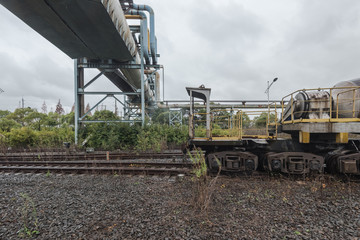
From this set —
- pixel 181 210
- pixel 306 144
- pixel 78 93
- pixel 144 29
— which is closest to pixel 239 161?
pixel 306 144

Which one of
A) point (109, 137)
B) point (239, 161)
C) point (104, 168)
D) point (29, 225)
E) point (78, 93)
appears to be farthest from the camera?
point (78, 93)

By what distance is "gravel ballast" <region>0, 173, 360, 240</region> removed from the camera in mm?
2443

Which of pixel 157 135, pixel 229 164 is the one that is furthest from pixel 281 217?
pixel 157 135

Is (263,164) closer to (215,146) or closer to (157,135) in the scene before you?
(215,146)

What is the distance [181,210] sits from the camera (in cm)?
303

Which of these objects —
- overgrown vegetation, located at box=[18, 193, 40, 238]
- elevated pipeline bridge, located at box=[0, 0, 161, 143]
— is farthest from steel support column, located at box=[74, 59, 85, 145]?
overgrown vegetation, located at box=[18, 193, 40, 238]

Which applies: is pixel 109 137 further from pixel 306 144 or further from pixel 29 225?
pixel 306 144

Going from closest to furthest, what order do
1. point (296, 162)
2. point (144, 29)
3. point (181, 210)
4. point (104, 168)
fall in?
point (181, 210), point (296, 162), point (104, 168), point (144, 29)

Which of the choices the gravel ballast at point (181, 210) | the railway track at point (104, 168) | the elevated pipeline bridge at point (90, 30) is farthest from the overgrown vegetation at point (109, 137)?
the gravel ballast at point (181, 210)

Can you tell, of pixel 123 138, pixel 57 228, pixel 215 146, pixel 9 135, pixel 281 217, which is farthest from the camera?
pixel 9 135

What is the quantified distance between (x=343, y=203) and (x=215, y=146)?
9.70 feet

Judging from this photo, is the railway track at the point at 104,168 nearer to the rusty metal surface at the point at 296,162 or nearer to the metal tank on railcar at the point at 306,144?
the metal tank on railcar at the point at 306,144

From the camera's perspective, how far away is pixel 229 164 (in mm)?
4766

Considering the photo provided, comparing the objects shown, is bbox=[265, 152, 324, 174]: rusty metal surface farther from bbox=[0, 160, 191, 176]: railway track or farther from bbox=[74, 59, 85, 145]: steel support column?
bbox=[74, 59, 85, 145]: steel support column
